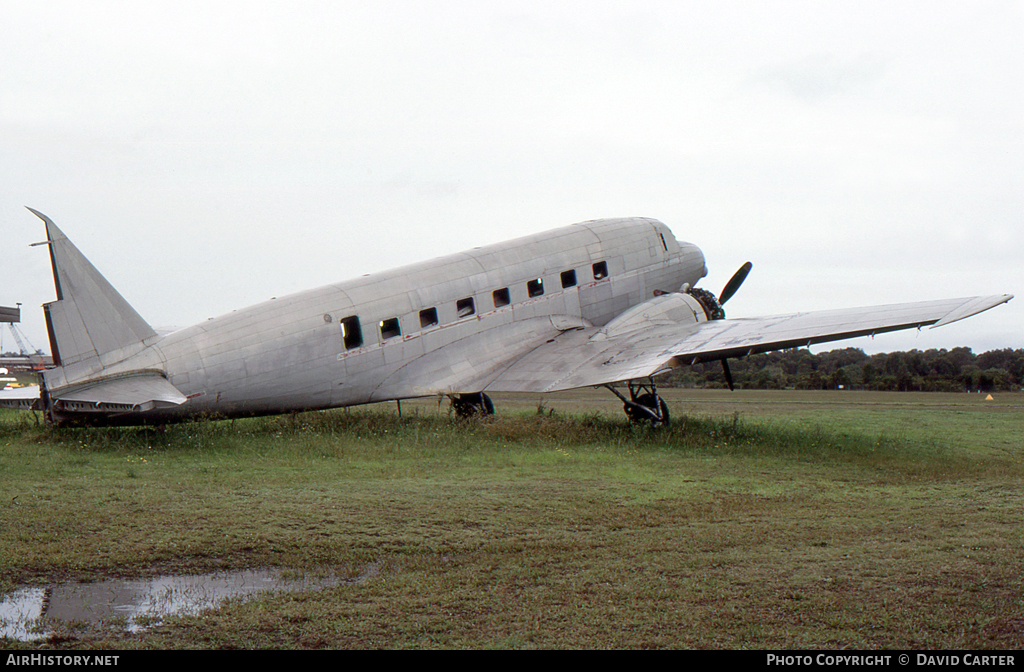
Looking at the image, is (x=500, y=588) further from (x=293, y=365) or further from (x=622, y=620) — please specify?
(x=293, y=365)

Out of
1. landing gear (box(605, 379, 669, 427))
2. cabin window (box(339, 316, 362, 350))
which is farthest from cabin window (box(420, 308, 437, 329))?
landing gear (box(605, 379, 669, 427))

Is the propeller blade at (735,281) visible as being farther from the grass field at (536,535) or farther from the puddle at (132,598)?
the puddle at (132,598)

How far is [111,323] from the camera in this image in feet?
51.1

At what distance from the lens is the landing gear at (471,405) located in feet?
67.8

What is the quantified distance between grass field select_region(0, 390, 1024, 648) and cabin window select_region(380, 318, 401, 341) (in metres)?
2.85

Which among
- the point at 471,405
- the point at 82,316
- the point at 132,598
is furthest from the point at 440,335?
the point at 132,598

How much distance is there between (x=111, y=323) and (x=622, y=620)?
1322 centimetres

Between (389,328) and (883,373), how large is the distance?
195 feet

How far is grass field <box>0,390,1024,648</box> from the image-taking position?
567 cm

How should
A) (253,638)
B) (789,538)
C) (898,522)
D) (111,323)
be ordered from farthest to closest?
(111,323)
(898,522)
(789,538)
(253,638)

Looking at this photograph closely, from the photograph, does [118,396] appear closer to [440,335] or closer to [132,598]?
[440,335]

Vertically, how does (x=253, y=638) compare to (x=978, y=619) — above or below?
above

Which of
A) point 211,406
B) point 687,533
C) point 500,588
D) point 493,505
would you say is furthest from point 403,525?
point 211,406

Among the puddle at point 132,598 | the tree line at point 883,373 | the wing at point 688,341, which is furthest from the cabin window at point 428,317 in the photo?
the tree line at point 883,373
